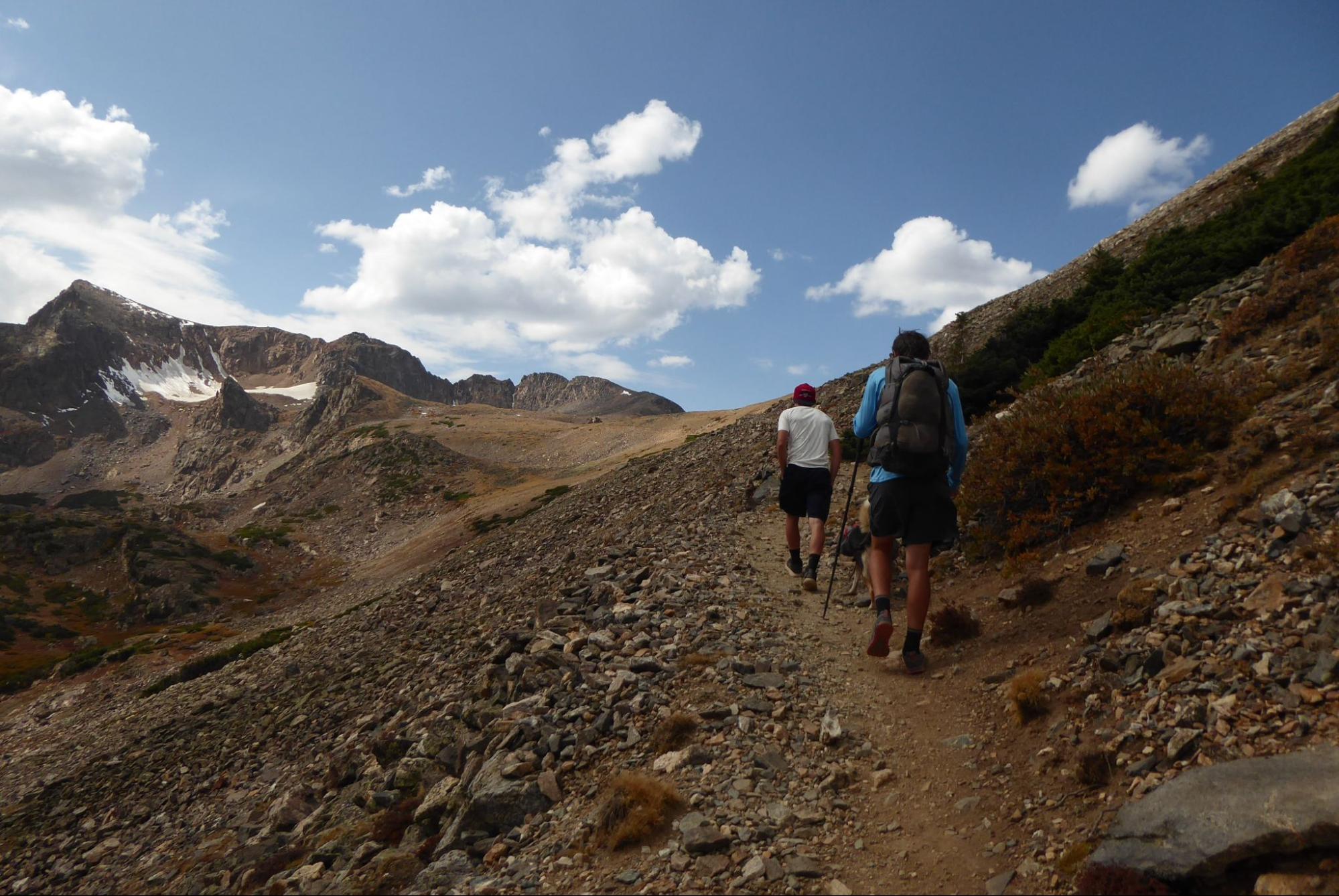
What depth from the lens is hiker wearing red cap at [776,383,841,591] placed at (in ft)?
35.3

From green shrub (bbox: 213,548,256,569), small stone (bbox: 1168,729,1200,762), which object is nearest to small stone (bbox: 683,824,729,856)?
small stone (bbox: 1168,729,1200,762)

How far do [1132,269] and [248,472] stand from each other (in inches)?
6009

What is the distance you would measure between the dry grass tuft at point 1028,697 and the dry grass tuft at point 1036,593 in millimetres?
1767

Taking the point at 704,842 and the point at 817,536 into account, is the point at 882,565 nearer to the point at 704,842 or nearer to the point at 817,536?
the point at 817,536

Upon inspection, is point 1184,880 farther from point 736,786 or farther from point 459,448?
point 459,448

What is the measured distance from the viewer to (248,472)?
138 meters

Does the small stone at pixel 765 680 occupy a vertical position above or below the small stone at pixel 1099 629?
below

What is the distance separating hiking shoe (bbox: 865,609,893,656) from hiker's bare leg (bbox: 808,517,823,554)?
2808mm

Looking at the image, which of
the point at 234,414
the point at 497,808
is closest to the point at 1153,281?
the point at 497,808

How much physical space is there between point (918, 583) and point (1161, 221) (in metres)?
34.2

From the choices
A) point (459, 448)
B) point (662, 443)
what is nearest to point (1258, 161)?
point (662, 443)

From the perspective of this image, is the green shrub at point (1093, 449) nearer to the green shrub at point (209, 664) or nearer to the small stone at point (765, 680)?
the small stone at point (765, 680)

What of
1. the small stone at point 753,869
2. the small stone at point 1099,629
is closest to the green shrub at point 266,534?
the small stone at point 753,869

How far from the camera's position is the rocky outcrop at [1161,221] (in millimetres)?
28516
